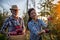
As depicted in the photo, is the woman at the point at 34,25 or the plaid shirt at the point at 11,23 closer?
the woman at the point at 34,25

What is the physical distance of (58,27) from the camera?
4.75 meters

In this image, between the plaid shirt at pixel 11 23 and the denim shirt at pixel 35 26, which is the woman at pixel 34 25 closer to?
the denim shirt at pixel 35 26

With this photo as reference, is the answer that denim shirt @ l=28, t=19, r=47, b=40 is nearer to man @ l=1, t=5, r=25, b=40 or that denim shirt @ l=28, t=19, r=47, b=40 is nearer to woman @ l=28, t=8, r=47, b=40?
woman @ l=28, t=8, r=47, b=40

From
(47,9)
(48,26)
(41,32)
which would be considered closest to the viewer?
(41,32)

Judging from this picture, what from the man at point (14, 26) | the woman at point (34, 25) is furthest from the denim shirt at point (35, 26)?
the man at point (14, 26)

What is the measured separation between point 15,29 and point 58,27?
2.72 ft

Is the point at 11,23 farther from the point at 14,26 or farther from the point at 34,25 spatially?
the point at 34,25

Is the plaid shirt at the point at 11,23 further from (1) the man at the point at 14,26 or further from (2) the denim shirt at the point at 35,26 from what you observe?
(2) the denim shirt at the point at 35,26

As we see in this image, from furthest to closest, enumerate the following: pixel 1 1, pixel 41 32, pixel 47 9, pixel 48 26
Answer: pixel 1 1, pixel 47 9, pixel 48 26, pixel 41 32

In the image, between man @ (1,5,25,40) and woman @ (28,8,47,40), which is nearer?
woman @ (28,8,47,40)

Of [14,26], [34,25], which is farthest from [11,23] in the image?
[34,25]

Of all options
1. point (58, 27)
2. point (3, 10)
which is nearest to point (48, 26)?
point (58, 27)

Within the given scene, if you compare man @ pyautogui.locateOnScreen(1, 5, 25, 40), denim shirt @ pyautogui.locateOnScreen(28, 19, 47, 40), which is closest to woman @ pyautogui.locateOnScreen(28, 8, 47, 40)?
denim shirt @ pyautogui.locateOnScreen(28, 19, 47, 40)

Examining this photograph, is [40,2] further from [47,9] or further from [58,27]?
[58,27]
